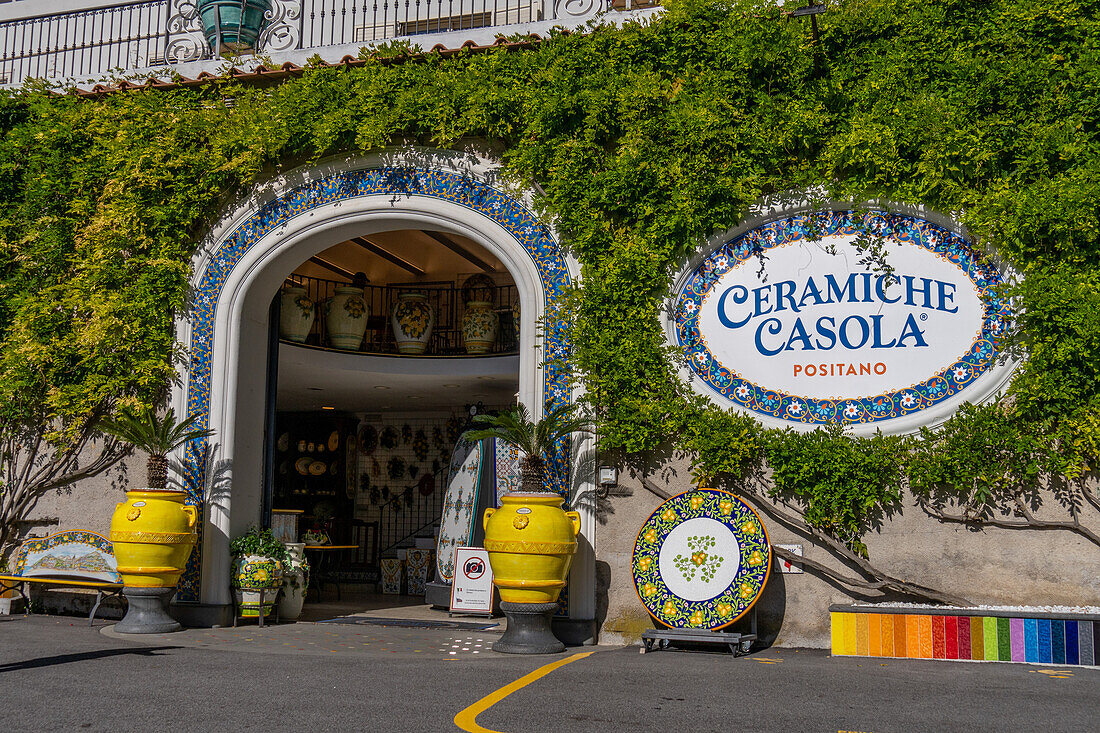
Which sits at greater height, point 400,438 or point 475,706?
point 400,438

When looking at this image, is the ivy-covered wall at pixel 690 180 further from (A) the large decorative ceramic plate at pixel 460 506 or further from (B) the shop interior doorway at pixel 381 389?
(A) the large decorative ceramic plate at pixel 460 506

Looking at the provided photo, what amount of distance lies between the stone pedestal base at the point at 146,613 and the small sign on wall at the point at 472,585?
2610 mm

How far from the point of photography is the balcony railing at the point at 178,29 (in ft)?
37.8

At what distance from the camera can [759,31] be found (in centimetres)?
763

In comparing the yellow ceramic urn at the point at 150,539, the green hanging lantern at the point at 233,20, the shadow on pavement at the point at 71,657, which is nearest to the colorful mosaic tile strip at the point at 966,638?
the shadow on pavement at the point at 71,657

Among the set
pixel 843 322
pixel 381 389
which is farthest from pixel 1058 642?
pixel 381 389

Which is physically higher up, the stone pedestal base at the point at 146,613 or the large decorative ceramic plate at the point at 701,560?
the large decorative ceramic plate at the point at 701,560

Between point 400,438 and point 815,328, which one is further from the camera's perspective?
point 400,438

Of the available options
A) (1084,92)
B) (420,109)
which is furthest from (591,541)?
(1084,92)

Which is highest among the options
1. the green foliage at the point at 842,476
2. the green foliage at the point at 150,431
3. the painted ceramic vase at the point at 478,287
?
the painted ceramic vase at the point at 478,287

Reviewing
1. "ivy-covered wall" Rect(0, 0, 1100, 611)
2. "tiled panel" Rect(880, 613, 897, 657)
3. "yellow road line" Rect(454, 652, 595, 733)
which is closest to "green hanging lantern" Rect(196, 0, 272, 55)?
"ivy-covered wall" Rect(0, 0, 1100, 611)

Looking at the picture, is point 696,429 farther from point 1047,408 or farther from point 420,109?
point 420,109

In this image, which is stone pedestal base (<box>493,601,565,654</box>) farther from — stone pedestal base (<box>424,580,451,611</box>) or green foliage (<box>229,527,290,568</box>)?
stone pedestal base (<box>424,580,451,611</box>)

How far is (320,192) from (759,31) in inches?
152
